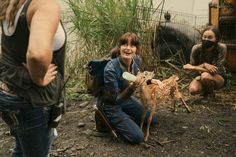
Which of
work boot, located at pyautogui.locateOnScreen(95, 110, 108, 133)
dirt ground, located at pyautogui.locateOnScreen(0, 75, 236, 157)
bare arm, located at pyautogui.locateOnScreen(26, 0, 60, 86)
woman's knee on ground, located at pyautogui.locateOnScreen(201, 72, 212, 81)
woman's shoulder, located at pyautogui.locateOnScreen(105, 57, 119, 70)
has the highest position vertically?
bare arm, located at pyautogui.locateOnScreen(26, 0, 60, 86)

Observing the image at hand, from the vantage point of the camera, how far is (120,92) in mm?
4160

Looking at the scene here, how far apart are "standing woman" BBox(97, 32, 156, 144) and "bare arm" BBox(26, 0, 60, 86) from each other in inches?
84.5

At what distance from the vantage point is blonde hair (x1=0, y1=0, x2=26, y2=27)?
1917 millimetres

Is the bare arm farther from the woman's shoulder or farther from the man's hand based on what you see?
the man's hand

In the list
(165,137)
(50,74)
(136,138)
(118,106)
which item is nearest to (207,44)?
(165,137)

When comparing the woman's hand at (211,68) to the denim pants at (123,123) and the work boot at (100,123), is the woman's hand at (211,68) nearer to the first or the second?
the denim pants at (123,123)

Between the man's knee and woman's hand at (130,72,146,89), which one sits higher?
woman's hand at (130,72,146,89)

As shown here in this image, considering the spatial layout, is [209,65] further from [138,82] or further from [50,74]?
[50,74]

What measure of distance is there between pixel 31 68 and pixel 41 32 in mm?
213

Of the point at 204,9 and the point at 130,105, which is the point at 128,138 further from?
the point at 204,9

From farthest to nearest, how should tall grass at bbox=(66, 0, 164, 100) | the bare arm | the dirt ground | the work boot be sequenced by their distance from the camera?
1. tall grass at bbox=(66, 0, 164, 100)
2. the work boot
3. the dirt ground
4. the bare arm

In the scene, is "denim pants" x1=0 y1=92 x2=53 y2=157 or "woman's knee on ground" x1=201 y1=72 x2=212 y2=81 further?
"woman's knee on ground" x1=201 y1=72 x2=212 y2=81

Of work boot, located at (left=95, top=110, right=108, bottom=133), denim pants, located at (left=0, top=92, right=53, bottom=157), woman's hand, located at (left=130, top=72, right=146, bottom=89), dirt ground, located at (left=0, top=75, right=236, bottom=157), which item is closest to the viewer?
denim pants, located at (left=0, top=92, right=53, bottom=157)

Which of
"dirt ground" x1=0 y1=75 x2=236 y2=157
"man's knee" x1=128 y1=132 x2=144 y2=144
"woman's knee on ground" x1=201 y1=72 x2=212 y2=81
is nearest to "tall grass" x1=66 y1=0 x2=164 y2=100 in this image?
"woman's knee on ground" x1=201 y1=72 x2=212 y2=81
